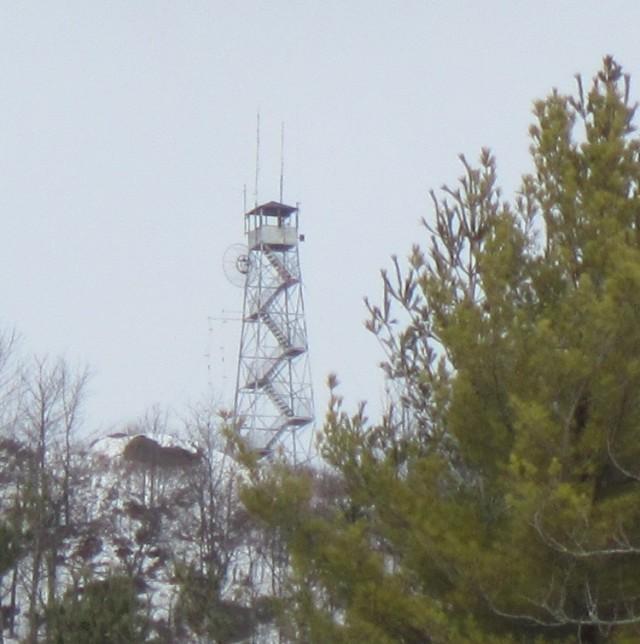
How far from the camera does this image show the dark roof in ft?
119

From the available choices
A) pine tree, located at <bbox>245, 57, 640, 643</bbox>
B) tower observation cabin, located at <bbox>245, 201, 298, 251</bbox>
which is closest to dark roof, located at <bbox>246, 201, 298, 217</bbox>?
tower observation cabin, located at <bbox>245, 201, 298, 251</bbox>

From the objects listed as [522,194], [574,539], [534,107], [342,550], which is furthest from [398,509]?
[534,107]

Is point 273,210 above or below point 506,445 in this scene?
above

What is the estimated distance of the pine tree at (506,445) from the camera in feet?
33.3

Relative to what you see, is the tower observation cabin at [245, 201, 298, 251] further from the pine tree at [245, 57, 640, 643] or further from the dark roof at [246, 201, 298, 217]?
the pine tree at [245, 57, 640, 643]

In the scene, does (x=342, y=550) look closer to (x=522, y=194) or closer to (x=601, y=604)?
(x=601, y=604)

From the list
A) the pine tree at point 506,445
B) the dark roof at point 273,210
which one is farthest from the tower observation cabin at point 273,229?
the pine tree at point 506,445

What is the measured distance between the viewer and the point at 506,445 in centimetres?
1080

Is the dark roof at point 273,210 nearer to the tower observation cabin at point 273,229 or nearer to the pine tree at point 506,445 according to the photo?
the tower observation cabin at point 273,229

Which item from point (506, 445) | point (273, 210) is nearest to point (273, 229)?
point (273, 210)

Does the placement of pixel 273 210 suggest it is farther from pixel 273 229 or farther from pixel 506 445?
pixel 506 445

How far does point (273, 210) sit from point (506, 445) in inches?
1031

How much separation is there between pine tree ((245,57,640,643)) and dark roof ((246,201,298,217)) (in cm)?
2423

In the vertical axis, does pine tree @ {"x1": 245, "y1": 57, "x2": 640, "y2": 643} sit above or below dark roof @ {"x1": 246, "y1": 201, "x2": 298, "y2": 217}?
below
